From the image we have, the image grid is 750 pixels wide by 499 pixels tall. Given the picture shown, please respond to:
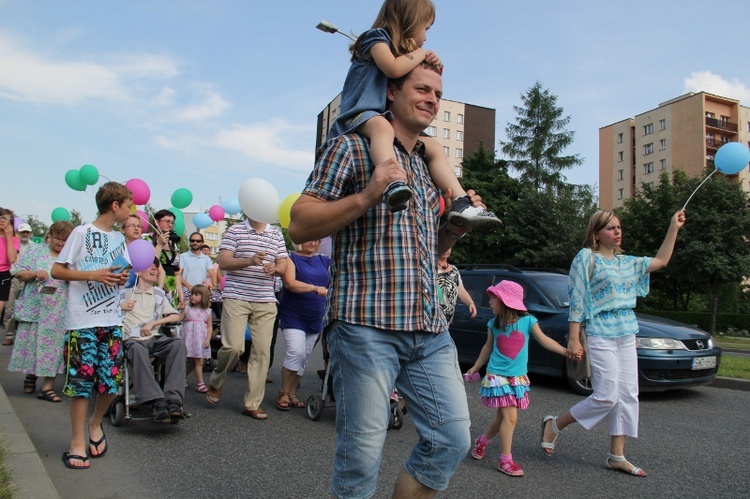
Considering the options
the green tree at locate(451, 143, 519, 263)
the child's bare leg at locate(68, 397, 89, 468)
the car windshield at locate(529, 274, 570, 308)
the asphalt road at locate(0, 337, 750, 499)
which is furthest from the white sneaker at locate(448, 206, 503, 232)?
the green tree at locate(451, 143, 519, 263)

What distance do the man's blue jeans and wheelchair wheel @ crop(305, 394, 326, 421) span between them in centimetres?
395

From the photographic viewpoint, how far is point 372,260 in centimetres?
220

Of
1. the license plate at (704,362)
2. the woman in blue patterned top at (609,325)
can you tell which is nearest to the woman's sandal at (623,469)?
the woman in blue patterned top at (609,325)

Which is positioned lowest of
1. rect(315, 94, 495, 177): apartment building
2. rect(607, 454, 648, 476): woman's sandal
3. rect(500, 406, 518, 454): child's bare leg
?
rect(607, 454, 648, 476): woman's sandal

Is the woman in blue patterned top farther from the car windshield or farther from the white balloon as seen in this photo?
the car windshield

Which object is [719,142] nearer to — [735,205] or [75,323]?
[735,205]

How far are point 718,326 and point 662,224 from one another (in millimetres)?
6732

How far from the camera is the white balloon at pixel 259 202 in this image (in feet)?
21.3

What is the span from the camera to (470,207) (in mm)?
2316

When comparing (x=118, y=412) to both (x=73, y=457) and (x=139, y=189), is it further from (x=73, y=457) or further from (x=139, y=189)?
(x=139, y=189)

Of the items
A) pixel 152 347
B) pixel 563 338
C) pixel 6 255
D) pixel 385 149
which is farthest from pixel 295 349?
pixel 385 149

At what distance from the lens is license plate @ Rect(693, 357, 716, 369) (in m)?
7.72

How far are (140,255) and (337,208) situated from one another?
3.76 m

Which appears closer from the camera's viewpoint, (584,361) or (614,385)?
(614,385)
